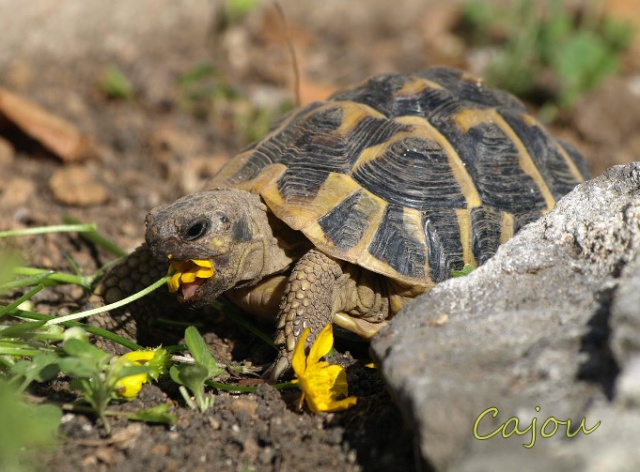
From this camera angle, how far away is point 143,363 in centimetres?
263

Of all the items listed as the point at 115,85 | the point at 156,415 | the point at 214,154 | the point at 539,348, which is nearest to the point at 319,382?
the point at 156,415

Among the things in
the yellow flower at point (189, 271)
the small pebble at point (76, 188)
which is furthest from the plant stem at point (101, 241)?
the yellow flower at point (189, 271)

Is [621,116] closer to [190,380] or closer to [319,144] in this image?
[319,144]

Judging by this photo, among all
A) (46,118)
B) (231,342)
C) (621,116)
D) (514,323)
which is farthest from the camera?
(621,116)

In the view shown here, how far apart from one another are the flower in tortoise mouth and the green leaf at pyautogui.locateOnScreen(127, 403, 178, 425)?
1.95 ft

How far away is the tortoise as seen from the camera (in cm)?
287

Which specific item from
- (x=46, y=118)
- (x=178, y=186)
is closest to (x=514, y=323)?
(x=178, y=186)

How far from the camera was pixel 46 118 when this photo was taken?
484 cm

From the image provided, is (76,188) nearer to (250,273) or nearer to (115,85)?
(115,85)

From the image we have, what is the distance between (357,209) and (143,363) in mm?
1031

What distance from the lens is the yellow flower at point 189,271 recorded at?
9.34ft

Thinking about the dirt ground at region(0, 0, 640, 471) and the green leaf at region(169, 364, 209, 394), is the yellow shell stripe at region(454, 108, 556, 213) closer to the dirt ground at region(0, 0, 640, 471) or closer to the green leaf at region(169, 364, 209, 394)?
the dirt ground at region(0, 0, 640, 471)

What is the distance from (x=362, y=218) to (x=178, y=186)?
7.14ft

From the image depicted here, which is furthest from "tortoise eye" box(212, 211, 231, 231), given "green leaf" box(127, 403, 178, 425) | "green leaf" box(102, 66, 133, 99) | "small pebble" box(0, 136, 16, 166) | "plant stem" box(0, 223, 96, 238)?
"green leaf" box(102, 66, 133, 99)
